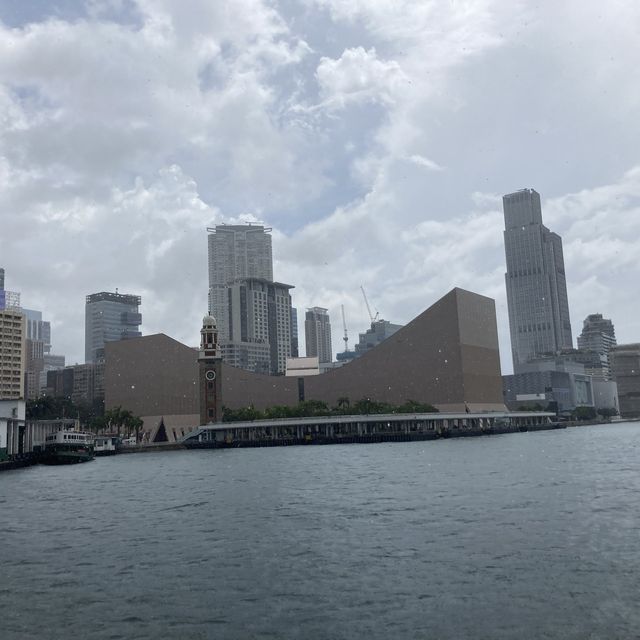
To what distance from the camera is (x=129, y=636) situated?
634 inches

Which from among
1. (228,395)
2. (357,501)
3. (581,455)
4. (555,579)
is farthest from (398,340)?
(555,579)

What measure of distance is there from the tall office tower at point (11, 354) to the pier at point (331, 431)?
75311 mm

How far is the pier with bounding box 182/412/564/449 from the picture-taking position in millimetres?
130250

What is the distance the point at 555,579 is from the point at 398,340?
150m

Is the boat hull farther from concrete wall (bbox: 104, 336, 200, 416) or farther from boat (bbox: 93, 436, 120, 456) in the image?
concrete wall (bbox: 104, 336, 200, 416)

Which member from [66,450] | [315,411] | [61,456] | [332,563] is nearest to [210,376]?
[315,411]

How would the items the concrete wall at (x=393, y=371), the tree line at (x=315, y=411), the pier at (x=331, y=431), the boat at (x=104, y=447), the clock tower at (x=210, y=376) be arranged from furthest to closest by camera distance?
the concrete wall at (x=393, y=371)
the tree line at (x=315, y=411)
the clock tower at (x=210, y=376)
the pier at (x=331, y=431)
the boat at (x=104, y=447)

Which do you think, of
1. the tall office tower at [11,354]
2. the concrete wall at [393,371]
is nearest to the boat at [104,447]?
the concrete wall at [393,371]

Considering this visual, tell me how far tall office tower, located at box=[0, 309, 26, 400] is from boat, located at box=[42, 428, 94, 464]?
112m

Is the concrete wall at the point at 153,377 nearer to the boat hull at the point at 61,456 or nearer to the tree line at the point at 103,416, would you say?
the tree line at the point at 103,416

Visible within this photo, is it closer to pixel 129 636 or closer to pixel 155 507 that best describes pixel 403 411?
pixel 155 507

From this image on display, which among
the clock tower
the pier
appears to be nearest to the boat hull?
the pier

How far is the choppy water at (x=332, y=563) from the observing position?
16750 millimetres

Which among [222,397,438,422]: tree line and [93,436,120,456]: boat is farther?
[222,397,438,422]: tree line
